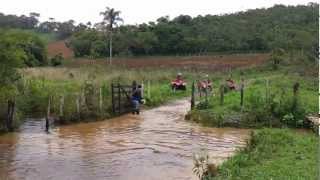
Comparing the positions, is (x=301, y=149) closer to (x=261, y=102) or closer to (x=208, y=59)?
(x=261, y=102)

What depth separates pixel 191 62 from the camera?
53.1 m

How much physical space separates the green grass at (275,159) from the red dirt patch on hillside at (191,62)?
3260 cm

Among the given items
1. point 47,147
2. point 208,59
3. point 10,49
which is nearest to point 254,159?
point 47,147

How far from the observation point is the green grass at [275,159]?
1113 cm

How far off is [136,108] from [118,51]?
3870cm

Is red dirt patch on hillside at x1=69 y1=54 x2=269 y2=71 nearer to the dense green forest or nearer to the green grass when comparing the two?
the dense green forest

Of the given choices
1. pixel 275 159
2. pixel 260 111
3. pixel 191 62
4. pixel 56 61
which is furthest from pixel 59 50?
pixel 275 159

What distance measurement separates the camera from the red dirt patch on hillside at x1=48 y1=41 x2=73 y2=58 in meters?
62.9

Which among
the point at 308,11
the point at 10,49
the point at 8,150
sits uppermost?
the point at 308,11

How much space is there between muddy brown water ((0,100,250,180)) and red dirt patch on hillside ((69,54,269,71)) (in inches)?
1035

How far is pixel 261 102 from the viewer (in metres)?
21.4

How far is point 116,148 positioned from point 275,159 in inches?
218

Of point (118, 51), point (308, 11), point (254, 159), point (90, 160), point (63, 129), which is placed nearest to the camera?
point (254, 159)

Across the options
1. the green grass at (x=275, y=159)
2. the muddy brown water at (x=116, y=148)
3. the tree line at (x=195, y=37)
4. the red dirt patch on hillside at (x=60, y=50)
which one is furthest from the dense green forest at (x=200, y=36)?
the green grass at (x=275, y=159)
